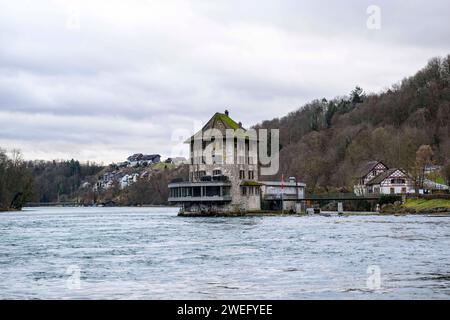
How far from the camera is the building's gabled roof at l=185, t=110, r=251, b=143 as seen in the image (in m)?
103

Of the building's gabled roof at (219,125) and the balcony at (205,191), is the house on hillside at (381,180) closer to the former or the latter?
the building's gabled roof at (219,125)

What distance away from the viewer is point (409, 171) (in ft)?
381

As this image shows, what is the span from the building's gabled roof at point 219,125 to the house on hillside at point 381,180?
3049cm

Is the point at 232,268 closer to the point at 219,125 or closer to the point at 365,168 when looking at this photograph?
the point at 219,125

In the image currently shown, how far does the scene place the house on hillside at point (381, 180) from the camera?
120 m

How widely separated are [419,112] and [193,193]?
68707mm

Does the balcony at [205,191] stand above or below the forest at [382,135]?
below

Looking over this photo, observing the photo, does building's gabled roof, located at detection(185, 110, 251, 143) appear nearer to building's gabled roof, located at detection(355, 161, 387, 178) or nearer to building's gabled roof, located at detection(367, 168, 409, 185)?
building's gabled roof, located at detection(367, 168, 409, 185)

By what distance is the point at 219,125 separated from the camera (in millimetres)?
103438

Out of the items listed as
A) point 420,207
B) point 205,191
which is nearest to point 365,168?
point 420,207

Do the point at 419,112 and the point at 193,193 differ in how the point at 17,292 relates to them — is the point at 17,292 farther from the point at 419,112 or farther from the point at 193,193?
the point at 419,112

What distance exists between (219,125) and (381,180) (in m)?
34.9

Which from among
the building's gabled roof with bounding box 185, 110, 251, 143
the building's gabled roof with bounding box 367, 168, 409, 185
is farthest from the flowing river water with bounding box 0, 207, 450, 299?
the building's gabled roof with bounding box 367, 168, 409, 185

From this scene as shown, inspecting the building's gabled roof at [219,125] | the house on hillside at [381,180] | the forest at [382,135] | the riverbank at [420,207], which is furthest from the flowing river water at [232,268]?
the forest at [382,135]
